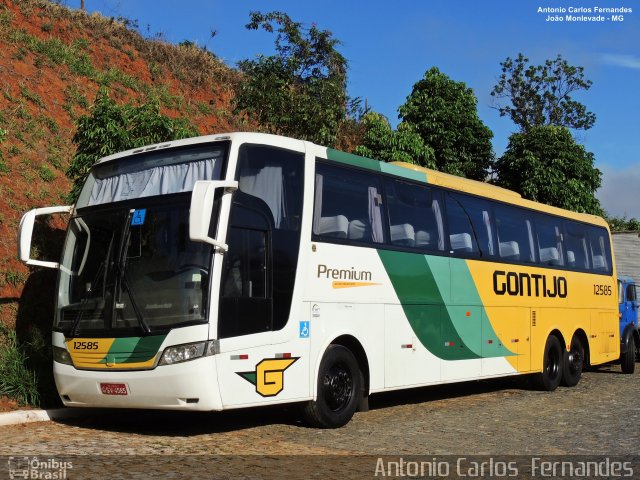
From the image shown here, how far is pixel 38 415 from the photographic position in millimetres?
9898

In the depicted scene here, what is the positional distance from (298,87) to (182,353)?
471 inches

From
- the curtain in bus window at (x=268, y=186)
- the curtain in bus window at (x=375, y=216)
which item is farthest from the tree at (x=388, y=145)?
the curtain in bus window at (x=268, y=186)

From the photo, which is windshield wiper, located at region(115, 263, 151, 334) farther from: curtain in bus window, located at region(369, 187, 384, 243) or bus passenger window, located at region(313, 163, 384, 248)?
curtain in bus window, located at region(369, 187, 384, 243)

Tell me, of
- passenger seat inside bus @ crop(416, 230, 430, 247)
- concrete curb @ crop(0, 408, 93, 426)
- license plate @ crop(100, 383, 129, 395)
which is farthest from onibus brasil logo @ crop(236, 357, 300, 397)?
passenger seat inside bus @ crop(416, 230, 430, 247)

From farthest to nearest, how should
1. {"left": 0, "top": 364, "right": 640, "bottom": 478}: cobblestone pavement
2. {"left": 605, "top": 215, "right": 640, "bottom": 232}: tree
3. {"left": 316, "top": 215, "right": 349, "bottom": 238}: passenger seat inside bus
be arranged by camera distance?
{"left": 605, "top": 215, "right": 640, "bottom": 232}: tree → {"left": 316, "top": 215, "right": 349, "bottom": 238}: passenger seat inside bus → {"left": 0, "top": 364, "right": 640, "bottom": 478}: cobblestone pavement

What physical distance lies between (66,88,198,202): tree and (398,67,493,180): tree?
1567 centimetres

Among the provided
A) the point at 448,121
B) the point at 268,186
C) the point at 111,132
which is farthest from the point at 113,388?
the point at 448,121

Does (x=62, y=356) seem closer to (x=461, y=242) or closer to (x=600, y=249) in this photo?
(x=461, y=242)

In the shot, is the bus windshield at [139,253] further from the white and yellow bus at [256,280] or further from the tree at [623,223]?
the tree at [623,223]

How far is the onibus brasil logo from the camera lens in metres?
8.62

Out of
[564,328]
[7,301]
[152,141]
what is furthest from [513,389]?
[7,301]

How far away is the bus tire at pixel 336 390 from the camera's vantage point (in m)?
9.46

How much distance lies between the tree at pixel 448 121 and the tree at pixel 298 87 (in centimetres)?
975

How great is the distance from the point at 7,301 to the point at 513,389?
9584mm
